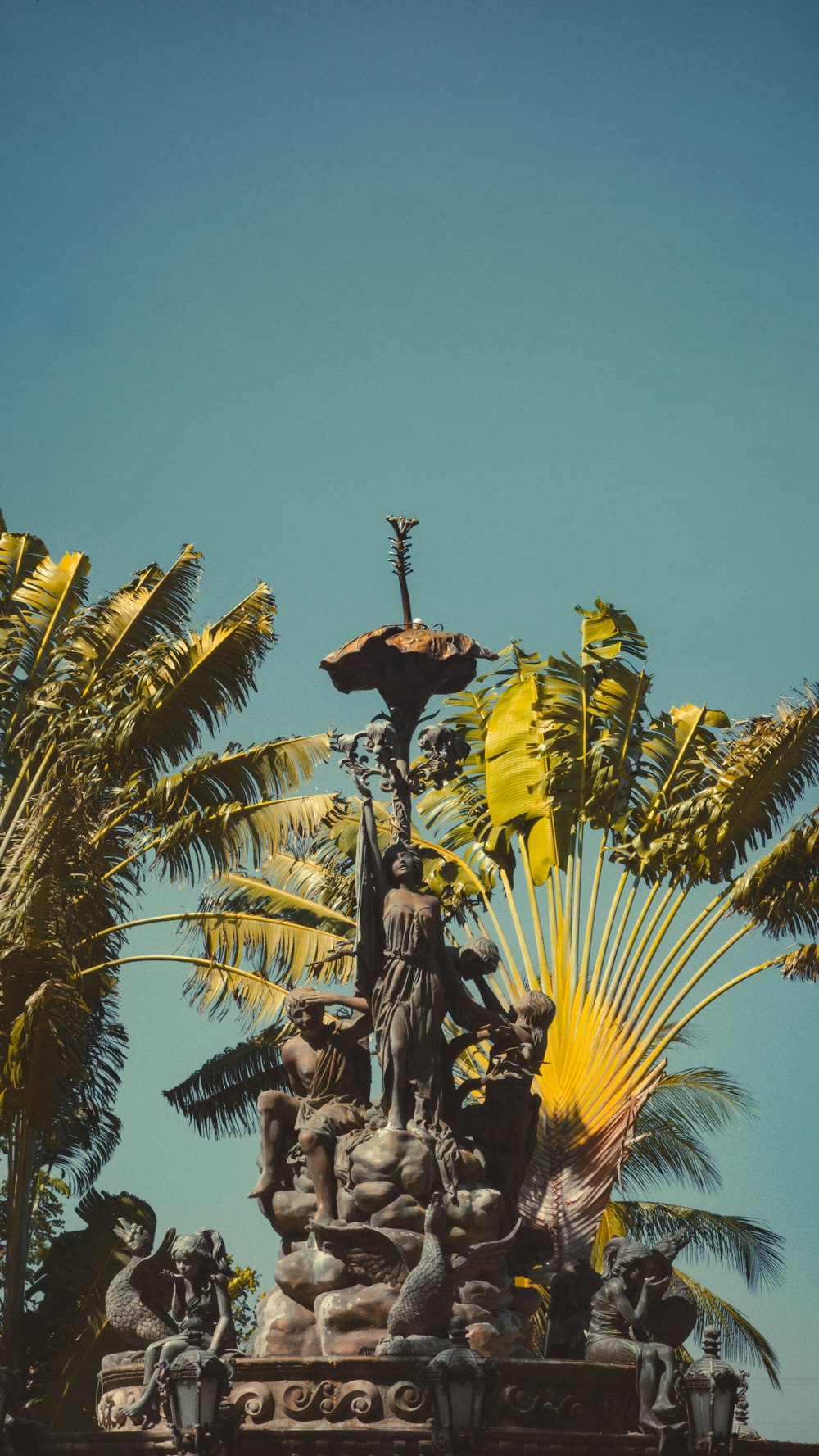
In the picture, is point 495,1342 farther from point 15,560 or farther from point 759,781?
point 15,560

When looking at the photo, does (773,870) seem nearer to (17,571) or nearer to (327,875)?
(327,875)

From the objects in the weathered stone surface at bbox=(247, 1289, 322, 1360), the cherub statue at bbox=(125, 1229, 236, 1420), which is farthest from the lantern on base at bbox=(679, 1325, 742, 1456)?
the cherub statue at bbox=(125, 1229, 236, 1420)

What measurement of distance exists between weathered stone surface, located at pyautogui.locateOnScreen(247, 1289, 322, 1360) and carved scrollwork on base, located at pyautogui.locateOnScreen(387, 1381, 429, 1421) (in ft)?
3.66

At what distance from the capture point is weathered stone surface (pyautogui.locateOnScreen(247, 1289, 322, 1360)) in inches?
366

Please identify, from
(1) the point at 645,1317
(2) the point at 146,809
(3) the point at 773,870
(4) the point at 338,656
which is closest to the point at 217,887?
(2) the point at 146,809

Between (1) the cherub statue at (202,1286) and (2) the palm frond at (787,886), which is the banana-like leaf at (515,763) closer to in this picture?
(2) the palm frond at (787,886)

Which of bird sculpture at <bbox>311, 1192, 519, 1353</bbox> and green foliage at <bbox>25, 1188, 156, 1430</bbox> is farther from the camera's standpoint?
green foliage at <bbox>25, 1188, 156, 1430</bbox>

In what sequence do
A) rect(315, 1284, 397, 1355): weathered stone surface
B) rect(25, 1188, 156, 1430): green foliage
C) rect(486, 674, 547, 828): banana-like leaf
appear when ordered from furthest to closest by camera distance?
rect(486, 674, 547, 828): banana-like leaf
rect(25, 1188, 156, 1430): green foliage
rect(315, 1284, 397, 1355): weathered stone surface

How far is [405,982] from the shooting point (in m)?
10.5

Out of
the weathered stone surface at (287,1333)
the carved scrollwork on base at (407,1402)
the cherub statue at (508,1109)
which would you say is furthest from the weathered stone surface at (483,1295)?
the carved scrollwork on base at (407,1402)

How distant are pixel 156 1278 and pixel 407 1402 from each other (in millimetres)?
1977

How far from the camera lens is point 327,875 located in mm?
20828

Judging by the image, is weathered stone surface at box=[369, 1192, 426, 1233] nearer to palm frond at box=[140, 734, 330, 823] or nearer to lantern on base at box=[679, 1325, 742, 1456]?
lantern on base at box=[679, 1325, 742, 1456]

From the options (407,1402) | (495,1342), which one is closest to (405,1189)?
(495,1342)
